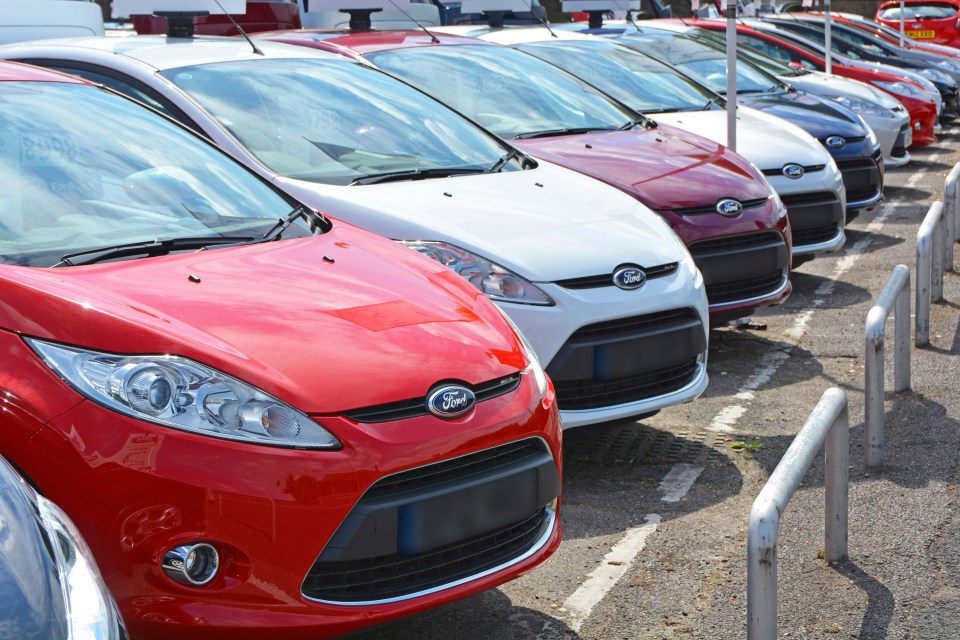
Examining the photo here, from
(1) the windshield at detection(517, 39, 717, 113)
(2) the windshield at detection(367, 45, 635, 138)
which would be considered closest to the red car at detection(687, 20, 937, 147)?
(1) the windshield at detection(517, 39, 717, 113)

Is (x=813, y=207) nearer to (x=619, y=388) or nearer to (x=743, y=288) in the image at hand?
(x=743, y=288)

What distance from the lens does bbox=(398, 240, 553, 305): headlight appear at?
4801 mm

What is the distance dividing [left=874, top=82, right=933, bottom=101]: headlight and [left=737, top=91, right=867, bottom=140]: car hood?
4403 mm

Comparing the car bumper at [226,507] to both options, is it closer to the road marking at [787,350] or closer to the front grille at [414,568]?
the front grille at [414,568]

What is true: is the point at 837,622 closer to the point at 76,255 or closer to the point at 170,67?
the point at 76,255

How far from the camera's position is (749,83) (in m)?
10.9

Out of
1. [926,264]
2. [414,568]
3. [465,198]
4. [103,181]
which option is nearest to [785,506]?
[414,568]

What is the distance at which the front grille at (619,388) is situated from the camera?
487 cm

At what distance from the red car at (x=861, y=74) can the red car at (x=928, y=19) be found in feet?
36.6

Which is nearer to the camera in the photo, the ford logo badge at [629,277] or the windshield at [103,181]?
the windshield at [103,181]

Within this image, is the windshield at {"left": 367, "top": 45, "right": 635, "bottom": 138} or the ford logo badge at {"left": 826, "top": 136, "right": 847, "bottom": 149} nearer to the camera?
the windshield at {"left": 367, "top": 45, "right": 635, "bottom": 138}

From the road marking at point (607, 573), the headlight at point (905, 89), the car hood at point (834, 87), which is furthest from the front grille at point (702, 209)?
the headlight at point (905, 89)

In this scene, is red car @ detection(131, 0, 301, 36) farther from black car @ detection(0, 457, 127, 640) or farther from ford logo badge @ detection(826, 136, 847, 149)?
black car @ detection(0, 457, 127, 640)

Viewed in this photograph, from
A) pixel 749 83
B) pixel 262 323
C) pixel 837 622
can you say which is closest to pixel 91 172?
pixel 262 323
